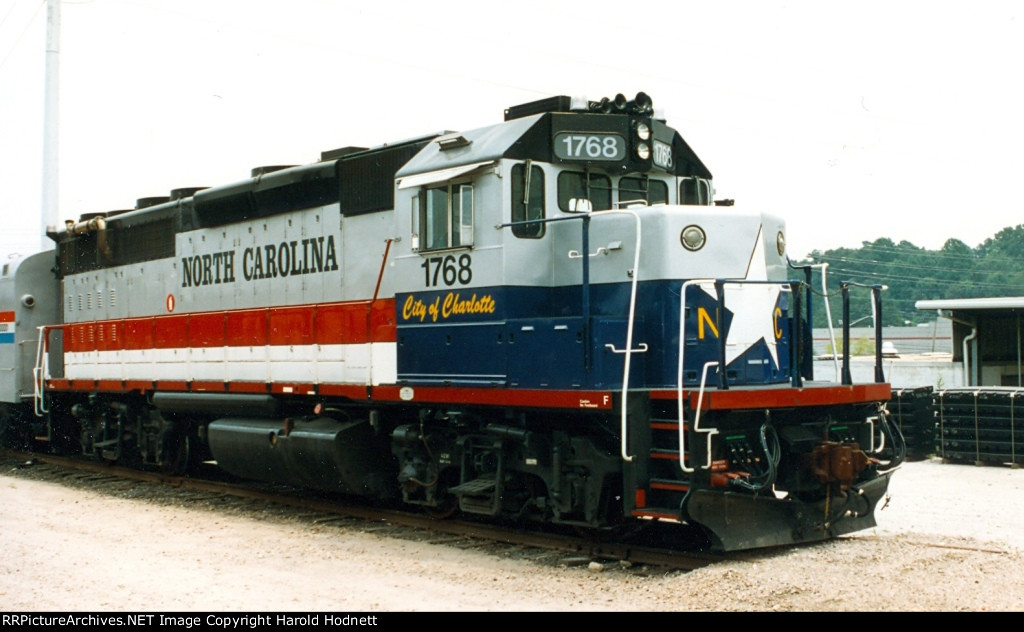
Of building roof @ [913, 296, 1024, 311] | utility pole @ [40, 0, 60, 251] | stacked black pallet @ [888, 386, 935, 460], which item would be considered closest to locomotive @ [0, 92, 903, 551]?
stacked black pallet @ [888, 386, 935, 460]

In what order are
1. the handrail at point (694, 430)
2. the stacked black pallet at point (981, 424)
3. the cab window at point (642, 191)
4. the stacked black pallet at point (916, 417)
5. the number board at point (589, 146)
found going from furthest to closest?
the stacked black pallet at point (916, 417) < the stacked black pallet at point (981, 424) < the cab window at point (642, 191) < the number board at point (589, 146) < the handrail at point (694, 430)

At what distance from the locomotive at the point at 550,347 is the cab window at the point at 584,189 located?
0.07ft

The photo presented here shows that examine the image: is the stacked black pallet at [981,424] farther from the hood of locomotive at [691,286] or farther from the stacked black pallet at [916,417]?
the hood of locomotive at [691,286]

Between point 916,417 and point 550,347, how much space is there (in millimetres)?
9424

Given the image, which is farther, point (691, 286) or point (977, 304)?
point (977, 304)

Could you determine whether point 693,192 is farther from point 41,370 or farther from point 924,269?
point 924,269

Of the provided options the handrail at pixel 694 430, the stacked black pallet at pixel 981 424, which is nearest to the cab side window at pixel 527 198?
the handrail at pixel 694 430

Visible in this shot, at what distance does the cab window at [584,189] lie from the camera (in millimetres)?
8914

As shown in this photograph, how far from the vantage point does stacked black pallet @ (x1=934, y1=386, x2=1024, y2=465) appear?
49.3ft

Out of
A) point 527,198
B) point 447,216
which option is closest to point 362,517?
point 447,216

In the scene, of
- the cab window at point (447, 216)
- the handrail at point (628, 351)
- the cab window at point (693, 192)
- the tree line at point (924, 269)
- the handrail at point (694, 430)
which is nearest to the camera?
the handrail at point (694, 430)

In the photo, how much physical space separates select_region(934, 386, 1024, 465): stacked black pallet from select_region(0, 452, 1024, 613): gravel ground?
457cm

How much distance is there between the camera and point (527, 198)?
8742mm
